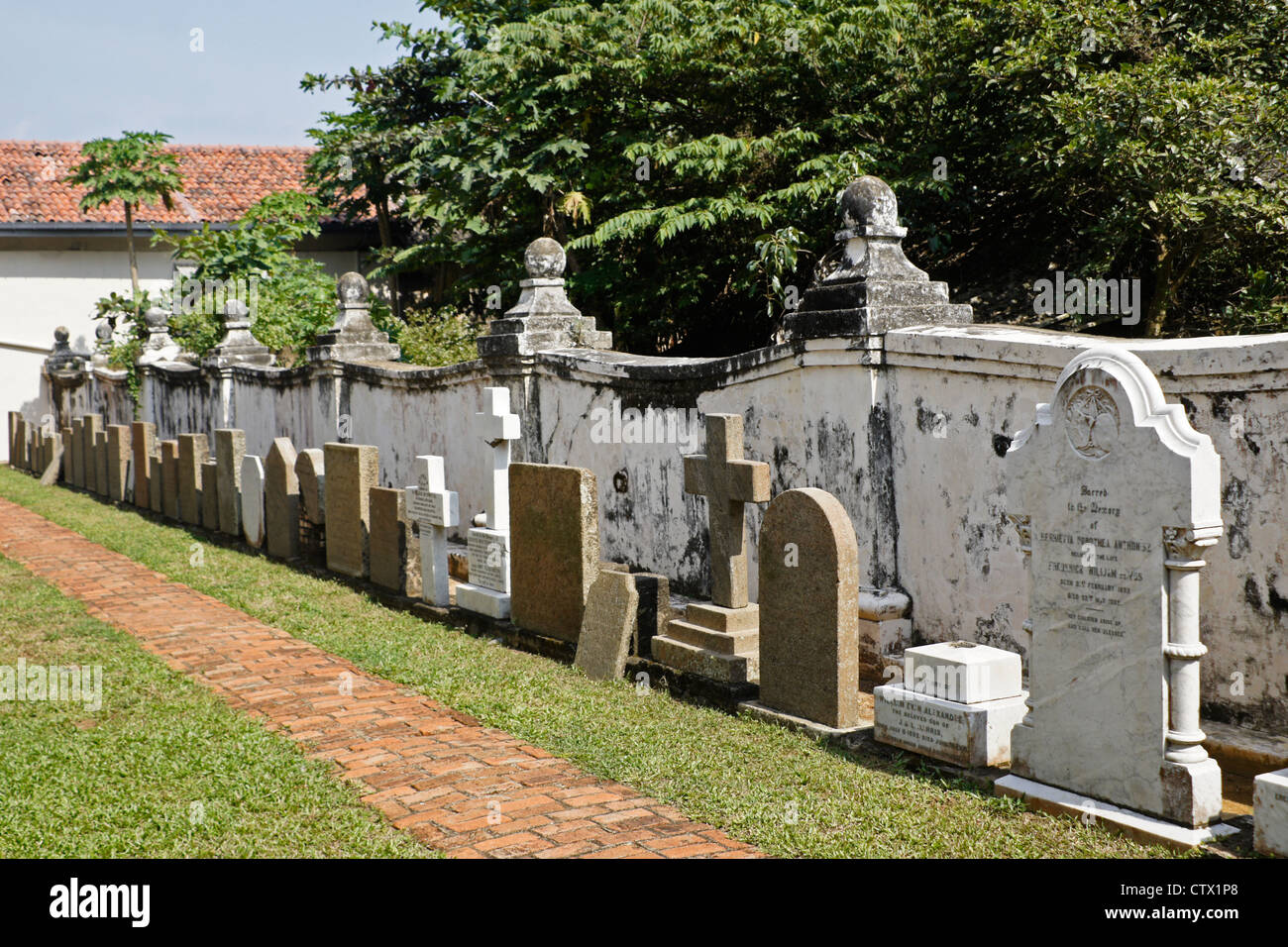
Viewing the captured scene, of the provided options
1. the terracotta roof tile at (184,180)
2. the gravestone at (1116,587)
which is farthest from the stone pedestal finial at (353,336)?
the terracotta roof tile at (184,180)

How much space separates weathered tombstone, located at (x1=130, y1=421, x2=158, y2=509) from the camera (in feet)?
50.9

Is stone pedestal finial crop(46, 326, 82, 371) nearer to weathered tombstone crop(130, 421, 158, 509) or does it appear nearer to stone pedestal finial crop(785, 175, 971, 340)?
weathered tombstone crop(130, 421, 158, 509)

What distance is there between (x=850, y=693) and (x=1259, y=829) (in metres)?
2.00

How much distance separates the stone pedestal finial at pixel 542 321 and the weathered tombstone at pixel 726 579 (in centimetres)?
379

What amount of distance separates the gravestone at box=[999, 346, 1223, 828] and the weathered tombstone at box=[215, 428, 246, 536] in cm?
955

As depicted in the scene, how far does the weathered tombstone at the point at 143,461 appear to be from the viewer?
50.9ft

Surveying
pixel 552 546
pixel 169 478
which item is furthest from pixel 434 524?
pixel 169 478

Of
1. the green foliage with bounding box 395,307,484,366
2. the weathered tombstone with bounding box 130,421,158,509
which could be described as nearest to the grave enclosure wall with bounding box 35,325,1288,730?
the green foliage with bounding box 395,307,484,366

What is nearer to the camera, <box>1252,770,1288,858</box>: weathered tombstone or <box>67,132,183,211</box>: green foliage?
<box>1252,770,1288,858</box>: weathered tombstone

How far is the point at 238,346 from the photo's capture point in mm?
16203

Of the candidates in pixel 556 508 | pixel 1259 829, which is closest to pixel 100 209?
pixel 556 508

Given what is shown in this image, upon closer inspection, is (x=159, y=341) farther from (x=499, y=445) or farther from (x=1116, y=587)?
(x=1116, y=587)

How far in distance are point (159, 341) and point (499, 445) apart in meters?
12.2

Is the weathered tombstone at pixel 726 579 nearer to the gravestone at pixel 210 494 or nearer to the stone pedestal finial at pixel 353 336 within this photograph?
the stone pedestal finial at pixel 353 336
